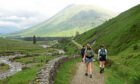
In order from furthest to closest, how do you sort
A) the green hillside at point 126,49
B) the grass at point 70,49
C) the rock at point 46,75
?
1. the grass at point 70,49
2. the green hillside at point 126,49
3. the rock at point 46,75

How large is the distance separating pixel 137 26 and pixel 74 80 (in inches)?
1760

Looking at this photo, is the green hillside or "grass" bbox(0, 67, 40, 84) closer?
"grass" bbox(0, 67, 40, 84)

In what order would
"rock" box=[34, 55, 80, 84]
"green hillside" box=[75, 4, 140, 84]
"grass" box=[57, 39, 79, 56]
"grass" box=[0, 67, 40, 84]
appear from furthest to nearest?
"grass" box=[57, 39, 79, 56], "green hillside" box=[75, 4, 140, 84], "grass" box=[0, 67, 40, 84], "rock" box=[34, 55, 80, 84]

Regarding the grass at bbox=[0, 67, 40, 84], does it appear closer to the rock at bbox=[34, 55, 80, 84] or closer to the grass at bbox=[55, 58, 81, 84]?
the rock at bbox=[34, 55, 80, 84]

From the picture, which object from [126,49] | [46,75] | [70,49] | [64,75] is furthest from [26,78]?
[70,49]

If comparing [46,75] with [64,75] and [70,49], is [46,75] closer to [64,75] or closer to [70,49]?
[64,75]

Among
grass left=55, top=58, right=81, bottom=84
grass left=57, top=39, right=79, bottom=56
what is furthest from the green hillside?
grass left=57, top=39, right=79, bottom=56

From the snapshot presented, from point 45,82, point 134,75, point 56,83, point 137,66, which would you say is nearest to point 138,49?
point 137,66

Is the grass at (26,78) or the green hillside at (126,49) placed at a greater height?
the green hillside at (126,49)

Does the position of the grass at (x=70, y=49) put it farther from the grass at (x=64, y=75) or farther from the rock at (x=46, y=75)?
the rock at (x=46, y=75)

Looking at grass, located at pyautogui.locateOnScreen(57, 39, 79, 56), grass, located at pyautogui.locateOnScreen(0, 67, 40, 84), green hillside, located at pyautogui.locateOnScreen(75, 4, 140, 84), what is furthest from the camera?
grass, located at pyautogui.locateOnScreen(57, 39, 79, 56)

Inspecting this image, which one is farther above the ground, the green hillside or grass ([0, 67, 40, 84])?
the green hillside

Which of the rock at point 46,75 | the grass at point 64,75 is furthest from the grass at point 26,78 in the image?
the grass at point 64,75

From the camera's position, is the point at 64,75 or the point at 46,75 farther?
the point at 64,75
